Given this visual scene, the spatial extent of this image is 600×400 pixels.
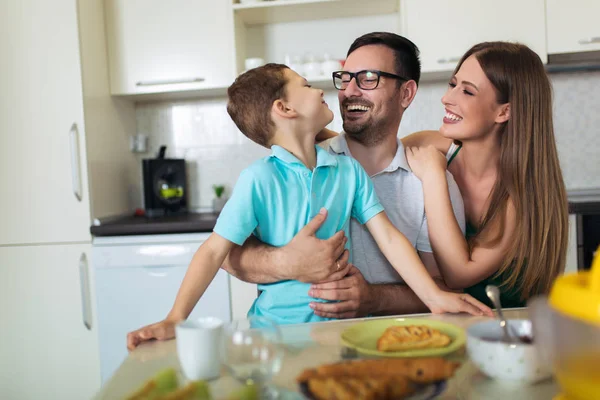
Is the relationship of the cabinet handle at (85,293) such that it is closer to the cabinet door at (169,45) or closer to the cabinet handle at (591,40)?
the cabinet door at (169,45)

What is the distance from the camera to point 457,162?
1.79 m

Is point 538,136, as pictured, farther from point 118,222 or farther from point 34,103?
point 34,103

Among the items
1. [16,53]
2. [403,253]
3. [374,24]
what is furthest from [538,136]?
[16,53]

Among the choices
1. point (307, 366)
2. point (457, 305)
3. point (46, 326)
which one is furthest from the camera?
point (46, 326)

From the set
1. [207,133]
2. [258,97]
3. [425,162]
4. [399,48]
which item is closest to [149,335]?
[258,97]

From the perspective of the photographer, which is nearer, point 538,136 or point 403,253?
point 403,253

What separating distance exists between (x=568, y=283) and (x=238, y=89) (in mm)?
1065

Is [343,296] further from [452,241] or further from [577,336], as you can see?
[577,336]

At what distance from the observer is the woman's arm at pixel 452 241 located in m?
1.49

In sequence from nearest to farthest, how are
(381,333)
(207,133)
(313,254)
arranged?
(381,333), (313,254), (207,133)

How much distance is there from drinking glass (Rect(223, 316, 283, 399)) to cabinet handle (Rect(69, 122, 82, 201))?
84.3 inches

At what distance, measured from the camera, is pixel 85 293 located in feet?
8.72

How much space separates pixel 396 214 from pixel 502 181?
12.3 inches

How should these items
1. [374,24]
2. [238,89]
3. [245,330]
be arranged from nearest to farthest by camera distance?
[245,330] → [238,89] → [374,24]
